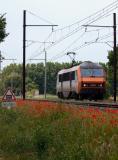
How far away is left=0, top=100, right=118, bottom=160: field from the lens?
14.6 meters

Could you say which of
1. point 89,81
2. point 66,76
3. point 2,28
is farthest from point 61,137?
point 66,76

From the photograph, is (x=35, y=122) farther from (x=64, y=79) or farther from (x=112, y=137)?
(x=64, y=79)

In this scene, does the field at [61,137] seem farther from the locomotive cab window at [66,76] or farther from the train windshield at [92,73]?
the locomotive cab window at [66,76]

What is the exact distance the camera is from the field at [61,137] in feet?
47.8

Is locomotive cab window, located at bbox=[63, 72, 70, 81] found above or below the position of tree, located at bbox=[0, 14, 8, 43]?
below

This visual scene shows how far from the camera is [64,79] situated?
61.0m

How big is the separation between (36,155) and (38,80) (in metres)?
167

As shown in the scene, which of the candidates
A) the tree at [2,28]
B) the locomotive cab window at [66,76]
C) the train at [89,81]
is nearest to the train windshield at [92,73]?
the train at [89,81]

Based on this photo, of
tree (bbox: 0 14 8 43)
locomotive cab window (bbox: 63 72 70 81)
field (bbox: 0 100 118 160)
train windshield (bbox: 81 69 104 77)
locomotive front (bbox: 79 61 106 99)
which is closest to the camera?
field (bbox: 0 100 118 160)

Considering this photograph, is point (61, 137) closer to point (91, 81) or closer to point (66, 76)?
point (91, 81)

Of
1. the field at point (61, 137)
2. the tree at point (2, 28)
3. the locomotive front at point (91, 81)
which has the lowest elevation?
the field at point (61, 137)

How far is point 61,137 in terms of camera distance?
18.0 metres

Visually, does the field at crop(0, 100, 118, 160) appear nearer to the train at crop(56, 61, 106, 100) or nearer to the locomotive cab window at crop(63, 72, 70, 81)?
the train at crop(56, 61, 106, 100)

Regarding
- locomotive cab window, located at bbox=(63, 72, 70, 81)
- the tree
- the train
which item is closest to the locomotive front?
the train
